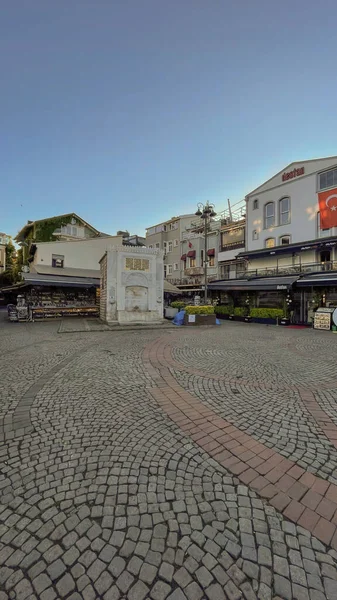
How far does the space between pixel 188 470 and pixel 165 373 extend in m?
3.73

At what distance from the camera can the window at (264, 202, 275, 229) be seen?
83.8ft

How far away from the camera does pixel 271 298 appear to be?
20.5 meters

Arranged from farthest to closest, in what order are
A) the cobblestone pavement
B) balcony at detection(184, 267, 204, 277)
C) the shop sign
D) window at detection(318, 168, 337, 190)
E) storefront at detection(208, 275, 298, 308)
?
balcony at detection(184, 267, 204, 277) < the shop sign < window at detection(318, 168, 337, 190) < storefront at detection(208, 275, 298, 308) < the cobblestone pavement

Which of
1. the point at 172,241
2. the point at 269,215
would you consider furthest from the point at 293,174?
the point at 172,241

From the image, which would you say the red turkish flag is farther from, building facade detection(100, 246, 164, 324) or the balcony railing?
building facade detection(100, 246, 164, 324)

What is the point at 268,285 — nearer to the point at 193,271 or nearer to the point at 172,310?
the point at 172,310

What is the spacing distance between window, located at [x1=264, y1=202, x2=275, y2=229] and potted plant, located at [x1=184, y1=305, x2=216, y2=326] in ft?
46.1

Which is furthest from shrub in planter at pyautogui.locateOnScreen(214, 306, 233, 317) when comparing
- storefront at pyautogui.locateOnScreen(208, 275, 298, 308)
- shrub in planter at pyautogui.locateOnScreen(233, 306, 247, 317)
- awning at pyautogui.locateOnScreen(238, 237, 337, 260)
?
awning at pyautogui.locateOnScreen(238, 237, 337, 260)

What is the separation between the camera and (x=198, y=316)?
1736cm

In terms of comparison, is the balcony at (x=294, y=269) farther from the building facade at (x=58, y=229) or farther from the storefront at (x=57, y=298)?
the building facade at (x=58, y=229)

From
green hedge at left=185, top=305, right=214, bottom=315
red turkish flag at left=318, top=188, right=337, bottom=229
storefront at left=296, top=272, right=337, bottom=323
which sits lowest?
green hedge at left=185, top=305, right=214, bottom=315

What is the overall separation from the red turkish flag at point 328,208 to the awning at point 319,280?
529cm

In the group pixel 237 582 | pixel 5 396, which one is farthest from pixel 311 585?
pixel 5 396

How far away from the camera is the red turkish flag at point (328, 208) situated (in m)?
20.8
